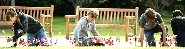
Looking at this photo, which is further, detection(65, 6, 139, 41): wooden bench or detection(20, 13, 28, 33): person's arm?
detection(65, 6, 139, 41): wooden bench

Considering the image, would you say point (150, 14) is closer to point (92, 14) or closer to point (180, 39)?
point (180, 39)

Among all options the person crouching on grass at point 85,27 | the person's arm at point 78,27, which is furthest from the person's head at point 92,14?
the person's arm at point 78,27

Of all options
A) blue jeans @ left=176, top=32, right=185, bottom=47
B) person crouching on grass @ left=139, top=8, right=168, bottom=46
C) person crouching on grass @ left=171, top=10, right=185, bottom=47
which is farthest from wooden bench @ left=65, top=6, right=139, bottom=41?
blue jeans @ left=176, top=32, right=185, bottom=47

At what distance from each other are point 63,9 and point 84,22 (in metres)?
22.4

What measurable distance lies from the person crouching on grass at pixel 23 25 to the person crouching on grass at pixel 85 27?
3.08 ft

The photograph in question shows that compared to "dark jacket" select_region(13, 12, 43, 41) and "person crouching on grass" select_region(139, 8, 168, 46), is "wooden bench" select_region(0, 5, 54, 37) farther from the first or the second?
"person crouching on grass" select_region(139, 8, 168, 46)

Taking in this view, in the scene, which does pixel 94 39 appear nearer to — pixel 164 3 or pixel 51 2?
pixel 164 3

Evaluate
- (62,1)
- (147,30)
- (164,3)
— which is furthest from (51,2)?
(147,30)

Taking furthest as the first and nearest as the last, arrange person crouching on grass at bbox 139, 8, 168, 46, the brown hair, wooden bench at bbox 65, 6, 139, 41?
wooden bench at bbox 65, 6, 139, 41 < person crouching on grass at bbox 139, 8, 168, 46 < the brown hair

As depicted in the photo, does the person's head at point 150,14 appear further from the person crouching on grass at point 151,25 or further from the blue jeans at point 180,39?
the blue jeans at point 180,39

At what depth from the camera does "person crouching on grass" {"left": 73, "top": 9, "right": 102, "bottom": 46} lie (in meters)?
8.30

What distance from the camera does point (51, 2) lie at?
3039 cm

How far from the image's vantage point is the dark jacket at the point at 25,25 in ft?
27.6

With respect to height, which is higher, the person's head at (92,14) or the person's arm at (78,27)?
the person's head at (92,14)
